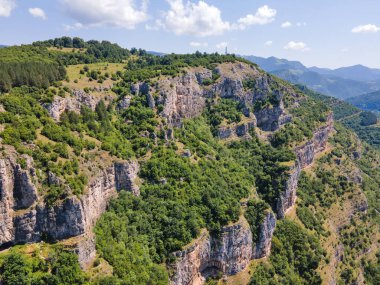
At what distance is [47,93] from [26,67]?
14966 millimetres

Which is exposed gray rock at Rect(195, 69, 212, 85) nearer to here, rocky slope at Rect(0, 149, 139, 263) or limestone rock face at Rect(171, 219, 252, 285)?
limestone rock face at Rect(171, 219, 252, 285)

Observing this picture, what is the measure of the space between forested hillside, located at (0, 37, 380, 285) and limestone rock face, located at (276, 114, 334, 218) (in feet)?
2.69

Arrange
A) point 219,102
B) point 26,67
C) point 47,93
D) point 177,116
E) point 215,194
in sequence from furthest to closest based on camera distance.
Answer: point 219,102, point 177,116, point 215,194, point 26,67, point 47,93

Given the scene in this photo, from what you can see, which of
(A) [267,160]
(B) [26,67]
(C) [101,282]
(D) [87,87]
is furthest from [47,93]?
(A) [267,160]

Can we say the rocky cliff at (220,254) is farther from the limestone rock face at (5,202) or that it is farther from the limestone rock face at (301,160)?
the limestone rock face at (5,202)

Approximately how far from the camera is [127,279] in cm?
7206

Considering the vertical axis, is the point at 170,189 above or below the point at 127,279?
above

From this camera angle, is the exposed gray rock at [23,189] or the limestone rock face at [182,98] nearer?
the exposed gray rock at [23,189]

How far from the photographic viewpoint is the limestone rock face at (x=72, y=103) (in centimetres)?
8938

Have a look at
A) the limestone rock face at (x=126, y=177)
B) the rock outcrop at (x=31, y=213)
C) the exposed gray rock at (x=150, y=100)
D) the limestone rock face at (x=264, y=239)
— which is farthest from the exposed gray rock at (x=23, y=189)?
the limestone rock face at (x=264, y=239)

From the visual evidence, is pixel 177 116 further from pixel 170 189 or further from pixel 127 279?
pixel 127 279

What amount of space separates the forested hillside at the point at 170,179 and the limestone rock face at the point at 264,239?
695 mm

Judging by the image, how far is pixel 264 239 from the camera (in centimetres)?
11294

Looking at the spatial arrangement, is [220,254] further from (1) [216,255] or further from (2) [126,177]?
(2) [126,177]
